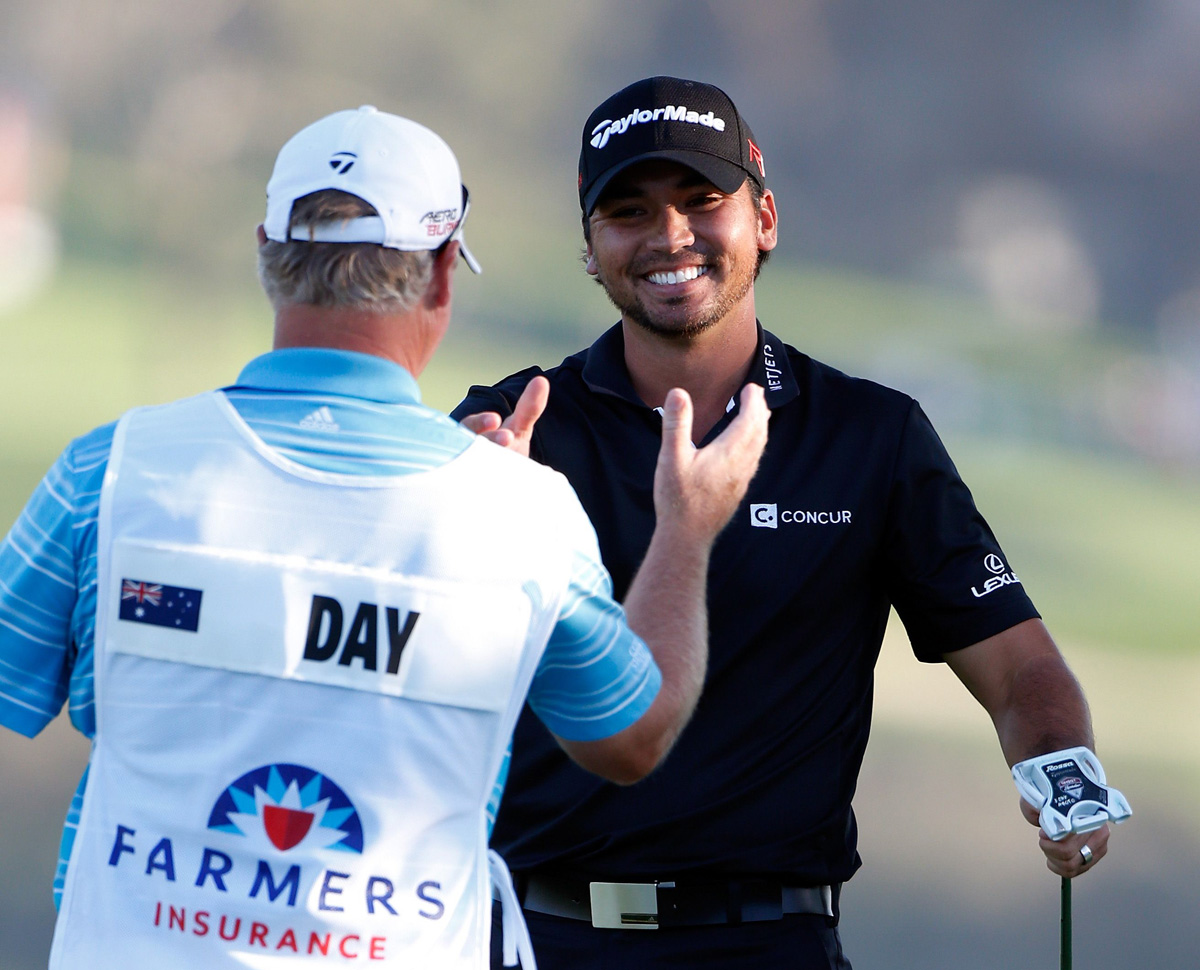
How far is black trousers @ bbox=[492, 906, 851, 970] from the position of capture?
1.62 metres

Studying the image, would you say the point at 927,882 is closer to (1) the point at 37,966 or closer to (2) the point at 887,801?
(2) the point at 887,801

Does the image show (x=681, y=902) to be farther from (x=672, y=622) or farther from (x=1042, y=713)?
(x=672, y=622)

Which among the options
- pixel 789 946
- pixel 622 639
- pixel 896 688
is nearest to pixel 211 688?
pixel 622 639

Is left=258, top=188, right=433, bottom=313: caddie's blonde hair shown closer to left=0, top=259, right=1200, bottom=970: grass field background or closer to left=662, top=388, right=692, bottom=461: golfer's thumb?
left=662, top=388, right=692, bottom=461: golfer's thumb

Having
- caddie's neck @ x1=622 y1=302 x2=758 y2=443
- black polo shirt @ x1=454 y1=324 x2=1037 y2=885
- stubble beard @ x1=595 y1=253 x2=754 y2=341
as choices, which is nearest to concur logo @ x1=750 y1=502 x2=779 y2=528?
black polo shirt @ x1=454 y1=324 x2=1037 y2=885

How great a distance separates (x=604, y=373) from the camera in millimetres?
1874

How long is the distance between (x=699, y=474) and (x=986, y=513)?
3873 millimetres

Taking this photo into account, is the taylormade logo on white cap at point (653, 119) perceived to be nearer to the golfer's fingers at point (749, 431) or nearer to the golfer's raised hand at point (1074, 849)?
the golfer's fingers at point (749, 431)

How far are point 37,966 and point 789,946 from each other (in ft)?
8.84

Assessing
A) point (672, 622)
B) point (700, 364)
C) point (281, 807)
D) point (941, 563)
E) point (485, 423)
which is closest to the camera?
point (281, 807)

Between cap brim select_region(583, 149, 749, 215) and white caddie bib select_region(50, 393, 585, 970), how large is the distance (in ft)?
2.86

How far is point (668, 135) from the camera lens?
70.1 inches

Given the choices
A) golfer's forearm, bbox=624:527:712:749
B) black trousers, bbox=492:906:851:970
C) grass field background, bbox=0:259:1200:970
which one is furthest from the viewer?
grass field background, bbox=0:259:1200:970

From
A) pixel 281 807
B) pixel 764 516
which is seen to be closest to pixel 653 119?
pixel 764 516
